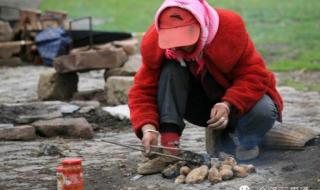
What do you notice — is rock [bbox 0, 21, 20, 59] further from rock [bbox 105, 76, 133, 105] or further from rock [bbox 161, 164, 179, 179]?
rock [bbox 161, 164, 179, 179]

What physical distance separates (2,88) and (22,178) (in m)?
5.05

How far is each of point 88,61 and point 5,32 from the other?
4.66 metres

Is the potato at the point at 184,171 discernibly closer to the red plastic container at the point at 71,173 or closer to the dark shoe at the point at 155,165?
the dark shoe at the point at 155,165

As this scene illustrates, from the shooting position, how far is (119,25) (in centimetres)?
1784

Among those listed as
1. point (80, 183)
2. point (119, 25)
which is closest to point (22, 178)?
point (80, 183)

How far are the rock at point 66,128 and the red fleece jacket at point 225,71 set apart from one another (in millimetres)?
1623

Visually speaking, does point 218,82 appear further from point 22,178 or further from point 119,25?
point 119,25

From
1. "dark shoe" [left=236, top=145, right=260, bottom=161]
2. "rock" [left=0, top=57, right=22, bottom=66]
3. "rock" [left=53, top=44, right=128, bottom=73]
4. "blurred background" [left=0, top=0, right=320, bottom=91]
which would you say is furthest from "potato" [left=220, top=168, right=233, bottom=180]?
"rock" [left=0, top=57, right=22, bottom=66]

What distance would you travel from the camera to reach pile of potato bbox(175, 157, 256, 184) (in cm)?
410

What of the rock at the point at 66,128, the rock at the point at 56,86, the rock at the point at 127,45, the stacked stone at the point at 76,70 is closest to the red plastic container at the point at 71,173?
the rock at the point at 66,128

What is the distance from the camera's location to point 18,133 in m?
6.01

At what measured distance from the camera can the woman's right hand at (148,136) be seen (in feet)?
13.8

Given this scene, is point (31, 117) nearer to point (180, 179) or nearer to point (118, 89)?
point (118, 89)

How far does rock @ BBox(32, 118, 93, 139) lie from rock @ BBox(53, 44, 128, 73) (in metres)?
2.01
